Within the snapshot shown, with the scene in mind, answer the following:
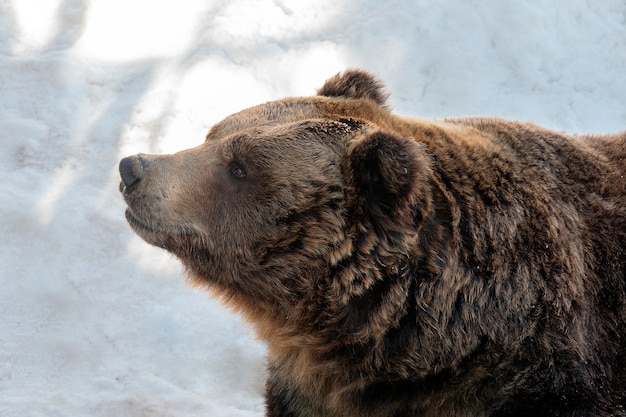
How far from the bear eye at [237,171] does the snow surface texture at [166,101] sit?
6.13ft

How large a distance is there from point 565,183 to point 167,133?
12.8 feet

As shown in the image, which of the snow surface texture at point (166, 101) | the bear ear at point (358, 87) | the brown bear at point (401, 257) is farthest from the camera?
the snow surface texture at point (166, 101)

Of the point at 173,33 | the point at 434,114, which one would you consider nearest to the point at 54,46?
the point at 173,33

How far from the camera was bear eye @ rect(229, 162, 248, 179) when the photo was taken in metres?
3.39

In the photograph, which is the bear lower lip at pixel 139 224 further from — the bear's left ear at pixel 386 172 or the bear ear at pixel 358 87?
the bear ear at pixel 358 87

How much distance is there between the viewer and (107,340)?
16.6 feet

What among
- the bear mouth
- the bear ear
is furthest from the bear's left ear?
the bear mouth

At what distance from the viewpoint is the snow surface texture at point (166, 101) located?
5035 millimetres

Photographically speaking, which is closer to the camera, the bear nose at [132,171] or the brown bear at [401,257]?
the brown bear at [401,257]

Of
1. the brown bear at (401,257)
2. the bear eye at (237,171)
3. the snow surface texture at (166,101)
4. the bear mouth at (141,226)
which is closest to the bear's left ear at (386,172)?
the brown bear at (401,257)

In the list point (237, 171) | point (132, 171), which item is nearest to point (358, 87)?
point (237, 171)

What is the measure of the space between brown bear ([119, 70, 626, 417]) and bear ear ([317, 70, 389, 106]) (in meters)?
0.33

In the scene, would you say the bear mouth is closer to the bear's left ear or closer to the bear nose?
the bear nose

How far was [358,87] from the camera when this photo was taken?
389cm
